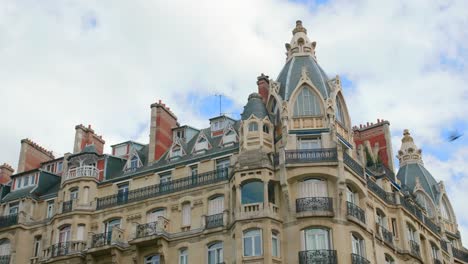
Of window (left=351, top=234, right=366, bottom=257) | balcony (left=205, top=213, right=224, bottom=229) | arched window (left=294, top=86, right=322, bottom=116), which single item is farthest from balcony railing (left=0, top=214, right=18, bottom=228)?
window (left=351, top=234, right=366, bottom=257)

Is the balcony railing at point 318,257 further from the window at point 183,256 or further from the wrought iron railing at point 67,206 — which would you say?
the wrought iron railing at point 67,206

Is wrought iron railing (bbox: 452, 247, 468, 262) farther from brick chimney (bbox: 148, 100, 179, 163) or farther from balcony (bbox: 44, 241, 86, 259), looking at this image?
balcony (bbox: 44, 241, 86, 259)

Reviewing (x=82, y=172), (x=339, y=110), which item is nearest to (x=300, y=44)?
(x=339, y=110)

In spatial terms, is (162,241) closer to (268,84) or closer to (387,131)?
(268,84)

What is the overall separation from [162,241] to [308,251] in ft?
27.4

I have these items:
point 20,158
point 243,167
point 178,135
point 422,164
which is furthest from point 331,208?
point 20,158

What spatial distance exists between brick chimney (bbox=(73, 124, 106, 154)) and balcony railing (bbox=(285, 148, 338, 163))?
1635cm

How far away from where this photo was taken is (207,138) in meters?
46.8

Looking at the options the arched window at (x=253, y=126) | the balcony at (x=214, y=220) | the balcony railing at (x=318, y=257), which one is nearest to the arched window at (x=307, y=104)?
the arched window at (x=253, y=126)

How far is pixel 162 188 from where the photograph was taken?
44812 millimetres

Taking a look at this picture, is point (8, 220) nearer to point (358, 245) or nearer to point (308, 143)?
point (308, 143)

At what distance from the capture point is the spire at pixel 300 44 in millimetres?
47844

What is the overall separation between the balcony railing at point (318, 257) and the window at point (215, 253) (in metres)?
4.67

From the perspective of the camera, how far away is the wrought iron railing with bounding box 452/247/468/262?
52.9 meters
